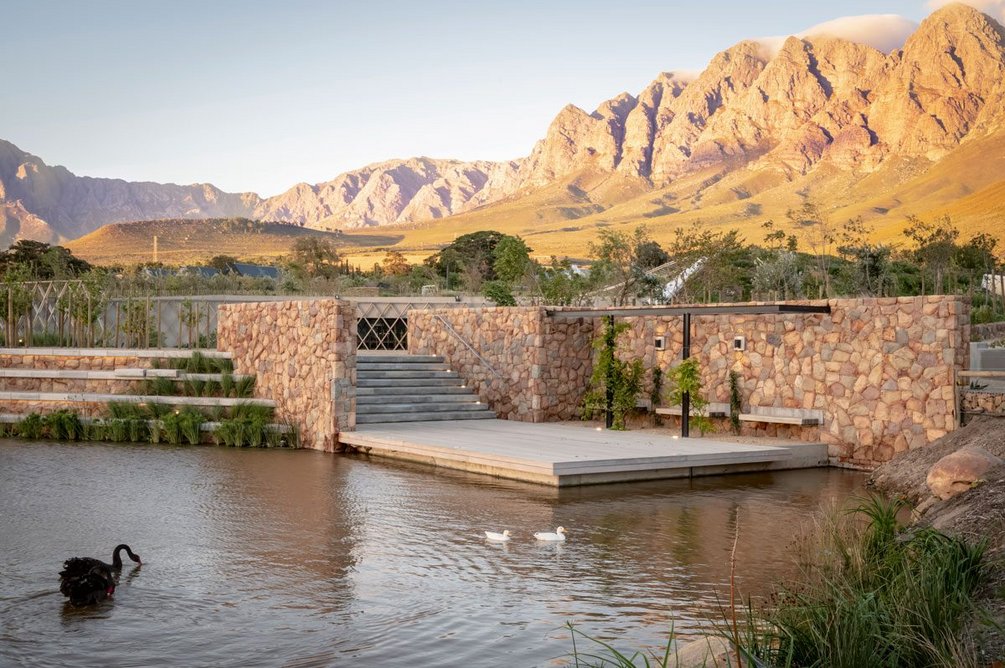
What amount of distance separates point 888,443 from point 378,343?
486 inches

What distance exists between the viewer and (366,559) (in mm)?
7219

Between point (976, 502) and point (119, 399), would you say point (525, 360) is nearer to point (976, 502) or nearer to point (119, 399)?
point (119, 399)

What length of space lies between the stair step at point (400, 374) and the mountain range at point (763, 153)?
46926mm

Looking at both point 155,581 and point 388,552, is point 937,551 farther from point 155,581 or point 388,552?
point 155,581

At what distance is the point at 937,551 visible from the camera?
4.99 meters

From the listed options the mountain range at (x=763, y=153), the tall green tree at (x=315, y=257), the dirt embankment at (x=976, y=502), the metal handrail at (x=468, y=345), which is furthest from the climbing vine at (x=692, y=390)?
the mountain range at (x=763, y=153)

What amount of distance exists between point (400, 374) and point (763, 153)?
97.6 metres

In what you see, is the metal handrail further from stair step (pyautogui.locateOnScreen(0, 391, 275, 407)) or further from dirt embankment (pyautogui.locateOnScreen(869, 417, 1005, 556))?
dirt embankment (pyautogui.locateOnScreen(869, 417, 1005, 556))

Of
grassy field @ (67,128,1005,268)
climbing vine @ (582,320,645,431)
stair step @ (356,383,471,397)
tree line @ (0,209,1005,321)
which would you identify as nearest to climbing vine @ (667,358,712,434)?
climbing vine @ (582,320,645,431)

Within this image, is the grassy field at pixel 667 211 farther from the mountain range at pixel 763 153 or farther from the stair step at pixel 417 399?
the stair step at pixel 417 399

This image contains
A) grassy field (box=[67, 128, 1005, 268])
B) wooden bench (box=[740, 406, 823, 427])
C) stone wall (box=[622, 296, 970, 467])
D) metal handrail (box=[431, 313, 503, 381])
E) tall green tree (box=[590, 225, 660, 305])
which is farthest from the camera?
grassy field (box=[67, 128, 1005, 268])

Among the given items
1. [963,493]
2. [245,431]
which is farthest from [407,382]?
[963,493]

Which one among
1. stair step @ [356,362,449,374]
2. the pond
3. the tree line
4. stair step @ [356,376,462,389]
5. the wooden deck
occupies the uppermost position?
the tree line

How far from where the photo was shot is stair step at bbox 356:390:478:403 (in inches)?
579
